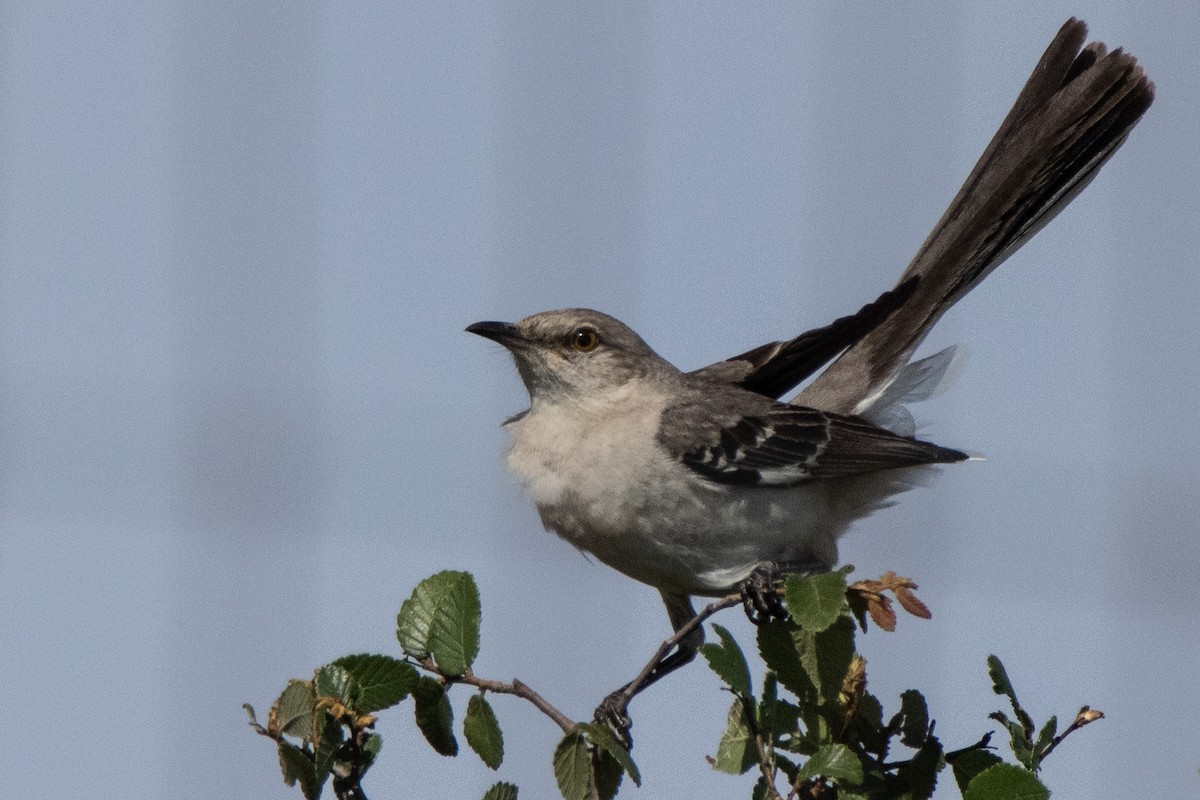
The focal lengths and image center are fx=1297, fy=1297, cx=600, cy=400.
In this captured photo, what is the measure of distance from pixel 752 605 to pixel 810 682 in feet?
3.96

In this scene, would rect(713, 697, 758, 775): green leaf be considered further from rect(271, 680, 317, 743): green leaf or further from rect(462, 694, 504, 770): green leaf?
rect(271, 680, 317, 743): green leaf

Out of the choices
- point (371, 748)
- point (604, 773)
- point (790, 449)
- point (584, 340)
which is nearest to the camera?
point (371, 748)

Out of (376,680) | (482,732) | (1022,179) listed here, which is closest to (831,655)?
(482,732)

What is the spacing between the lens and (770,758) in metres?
2.81

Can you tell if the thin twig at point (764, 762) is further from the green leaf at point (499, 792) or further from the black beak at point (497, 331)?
the black beak at point (497, 331)

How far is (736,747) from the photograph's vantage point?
3045 mm

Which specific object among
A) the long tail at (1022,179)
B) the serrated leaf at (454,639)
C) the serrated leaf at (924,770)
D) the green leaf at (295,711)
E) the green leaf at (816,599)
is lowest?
the serrated leaf at (924,770)

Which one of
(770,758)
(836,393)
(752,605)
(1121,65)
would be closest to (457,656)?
(770,758)

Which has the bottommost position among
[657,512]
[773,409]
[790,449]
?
[657,512]

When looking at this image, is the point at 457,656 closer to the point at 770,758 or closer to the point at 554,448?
the point at 770,758

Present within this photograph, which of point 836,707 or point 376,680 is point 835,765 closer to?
point 836,707

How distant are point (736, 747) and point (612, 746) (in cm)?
45

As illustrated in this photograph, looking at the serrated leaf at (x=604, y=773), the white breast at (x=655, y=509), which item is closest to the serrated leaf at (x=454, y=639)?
the serrated leaf at (x=604, y=773)

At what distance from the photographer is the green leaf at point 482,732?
2824mm
